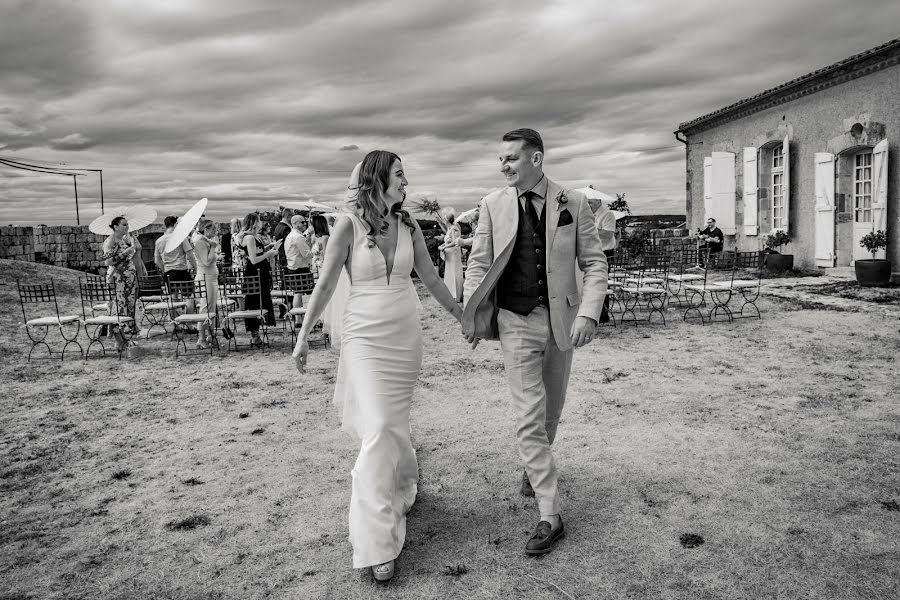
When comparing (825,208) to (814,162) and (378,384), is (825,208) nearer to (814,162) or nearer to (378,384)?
(814,162)

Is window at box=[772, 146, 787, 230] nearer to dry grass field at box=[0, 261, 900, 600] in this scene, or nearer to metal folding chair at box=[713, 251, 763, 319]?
metal folding chair at box=[713, 251, 763, 319]

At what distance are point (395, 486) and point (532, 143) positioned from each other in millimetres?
1772

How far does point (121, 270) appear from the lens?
8.69m

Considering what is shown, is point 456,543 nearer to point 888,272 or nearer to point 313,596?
point 313,596

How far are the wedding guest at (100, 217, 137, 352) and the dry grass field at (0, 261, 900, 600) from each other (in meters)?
1.95

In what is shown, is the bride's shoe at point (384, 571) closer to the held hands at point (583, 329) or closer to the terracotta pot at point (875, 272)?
the held hands at point (583, 329)

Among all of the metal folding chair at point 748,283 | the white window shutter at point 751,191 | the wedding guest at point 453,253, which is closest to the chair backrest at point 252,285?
the wedding guest at point 453,253

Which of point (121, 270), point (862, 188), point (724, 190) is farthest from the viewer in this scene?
point (724, 190)

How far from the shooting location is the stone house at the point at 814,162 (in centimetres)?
1321

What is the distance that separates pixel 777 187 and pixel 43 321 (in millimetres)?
17057

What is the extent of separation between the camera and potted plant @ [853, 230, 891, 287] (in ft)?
40.4

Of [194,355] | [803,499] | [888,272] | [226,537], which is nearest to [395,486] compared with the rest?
[226,537]

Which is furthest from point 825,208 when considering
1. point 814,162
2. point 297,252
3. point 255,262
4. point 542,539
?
point 542,539

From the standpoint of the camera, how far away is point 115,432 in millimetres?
5180
